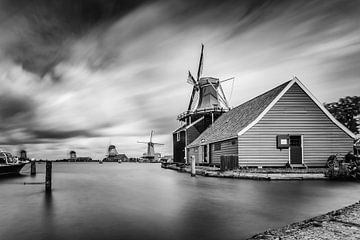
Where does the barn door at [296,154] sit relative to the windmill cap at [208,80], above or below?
below

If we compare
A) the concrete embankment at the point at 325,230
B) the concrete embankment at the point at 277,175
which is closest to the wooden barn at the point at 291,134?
the concrete embankment at the point at 277,175

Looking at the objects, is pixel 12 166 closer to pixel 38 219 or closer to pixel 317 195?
pixel 38 219

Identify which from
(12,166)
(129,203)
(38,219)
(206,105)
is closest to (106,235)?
(38,219)

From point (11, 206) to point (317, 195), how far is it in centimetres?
1229

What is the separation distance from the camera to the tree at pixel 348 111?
122ft

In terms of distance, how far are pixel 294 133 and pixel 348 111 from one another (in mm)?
20979

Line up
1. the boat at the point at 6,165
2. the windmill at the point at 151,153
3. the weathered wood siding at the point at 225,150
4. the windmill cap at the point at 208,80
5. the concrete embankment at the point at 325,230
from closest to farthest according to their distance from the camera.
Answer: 1. the concrete embankment at the point at 325,230
2. the weathered wood siding at the point at 225,150
3. the boat at the point at 6,165
4. the windmill cap at the point at 208,80
5. the windmill at the point at 151,153

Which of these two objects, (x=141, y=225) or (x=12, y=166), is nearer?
(x=141, y=225)

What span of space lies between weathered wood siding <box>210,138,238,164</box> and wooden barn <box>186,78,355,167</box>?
0.27 metres

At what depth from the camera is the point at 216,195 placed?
12.3 m

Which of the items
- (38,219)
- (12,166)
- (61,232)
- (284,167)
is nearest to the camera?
(61,232)

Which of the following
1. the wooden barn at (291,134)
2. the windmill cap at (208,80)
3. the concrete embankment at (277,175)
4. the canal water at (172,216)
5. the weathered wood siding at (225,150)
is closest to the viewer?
the canal water at (172,216)

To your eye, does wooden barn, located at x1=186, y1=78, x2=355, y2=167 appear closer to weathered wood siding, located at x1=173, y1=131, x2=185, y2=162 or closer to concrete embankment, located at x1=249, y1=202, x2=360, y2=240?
concrete embankment, located at x1=249, y1=202, x2=360, y2=240

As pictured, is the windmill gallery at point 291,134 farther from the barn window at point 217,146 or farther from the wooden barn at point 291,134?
the barn window at point 217,146
